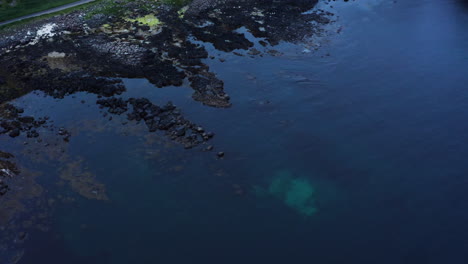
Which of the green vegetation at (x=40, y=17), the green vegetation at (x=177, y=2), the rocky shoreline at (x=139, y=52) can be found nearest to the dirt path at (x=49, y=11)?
the green vegetation at (x=40, y=17)

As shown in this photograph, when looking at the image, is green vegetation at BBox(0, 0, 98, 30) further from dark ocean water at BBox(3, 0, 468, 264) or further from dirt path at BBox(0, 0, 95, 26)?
dark ocean water at BBox(3, 0, 468, 264)

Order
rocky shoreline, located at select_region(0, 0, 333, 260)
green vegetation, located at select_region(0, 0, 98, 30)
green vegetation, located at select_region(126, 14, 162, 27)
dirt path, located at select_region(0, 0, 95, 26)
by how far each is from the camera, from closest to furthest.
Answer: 1. rocky shoreline, located at select_region(0, 0, 333, 260)
2. green vegetation, located at select_region(126, 14, 162, 27)
3. green vegetation, located at select_region(0, 0, 98, 30)
4. dirt path, located at select_region(0, 0, 95, 26)

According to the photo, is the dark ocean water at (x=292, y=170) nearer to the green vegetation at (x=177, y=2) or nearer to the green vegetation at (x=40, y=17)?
the green vegetation at (x=177, y=2)

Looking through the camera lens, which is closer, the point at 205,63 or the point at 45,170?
the point at 45,170


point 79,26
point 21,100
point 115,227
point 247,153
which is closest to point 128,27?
Result: point 79,26

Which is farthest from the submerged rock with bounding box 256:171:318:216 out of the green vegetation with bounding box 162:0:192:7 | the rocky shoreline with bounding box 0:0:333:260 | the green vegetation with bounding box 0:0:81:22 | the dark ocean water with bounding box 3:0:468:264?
the green vegetation with bounding box 0:0:81:22

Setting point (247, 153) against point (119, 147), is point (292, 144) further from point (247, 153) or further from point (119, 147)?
point (119, 147)

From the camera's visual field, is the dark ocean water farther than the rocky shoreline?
No
